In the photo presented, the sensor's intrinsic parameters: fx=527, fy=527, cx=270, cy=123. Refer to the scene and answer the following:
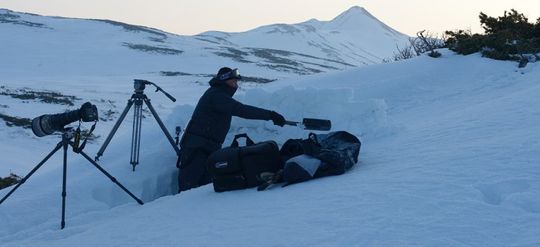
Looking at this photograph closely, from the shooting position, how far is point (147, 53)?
154 feet

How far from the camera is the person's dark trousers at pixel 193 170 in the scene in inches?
238

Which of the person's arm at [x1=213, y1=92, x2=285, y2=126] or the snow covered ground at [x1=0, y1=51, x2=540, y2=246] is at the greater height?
the person's arm at [x1=213, y1=92, x2=285, y2=126]

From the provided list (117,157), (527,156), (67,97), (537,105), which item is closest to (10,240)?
(117,157)

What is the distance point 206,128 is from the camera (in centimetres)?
592

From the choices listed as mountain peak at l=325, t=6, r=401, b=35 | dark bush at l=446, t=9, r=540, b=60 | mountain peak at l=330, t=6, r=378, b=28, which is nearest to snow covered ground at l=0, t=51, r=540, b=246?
dark bush at l=446, t=9, r=540, b=60

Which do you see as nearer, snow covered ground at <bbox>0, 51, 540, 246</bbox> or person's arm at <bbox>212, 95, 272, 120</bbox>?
snow covered ground at <bbox>0, 51, 540, 246</bbox>

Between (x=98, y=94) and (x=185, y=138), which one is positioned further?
(x=98, y=94)

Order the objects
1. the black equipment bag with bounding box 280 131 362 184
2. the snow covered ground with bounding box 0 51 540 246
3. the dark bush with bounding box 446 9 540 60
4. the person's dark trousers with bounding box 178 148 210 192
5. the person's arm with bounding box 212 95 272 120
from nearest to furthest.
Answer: the snow covered ground with bounding box 0 51 540 246 < the black equipment bag with bounding box 280 131 362 184 < the person's arm with bounding box 212 95 272 120 < the person's dark trousers with bounding box 178 148 210 192 < the dark bush with bounding box 446 9 540 60

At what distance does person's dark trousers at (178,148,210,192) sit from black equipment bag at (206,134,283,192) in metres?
1.27

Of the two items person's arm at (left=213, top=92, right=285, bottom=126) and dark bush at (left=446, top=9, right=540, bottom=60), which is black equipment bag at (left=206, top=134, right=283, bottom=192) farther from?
dark bush at (left=446, top=9, right=540, bottom=60)

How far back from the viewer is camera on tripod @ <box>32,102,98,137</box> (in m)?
5.06

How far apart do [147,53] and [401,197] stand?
45.7m

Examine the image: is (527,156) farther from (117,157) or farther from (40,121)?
(117,157)

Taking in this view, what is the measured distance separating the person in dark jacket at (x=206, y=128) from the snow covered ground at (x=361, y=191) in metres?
0.85
